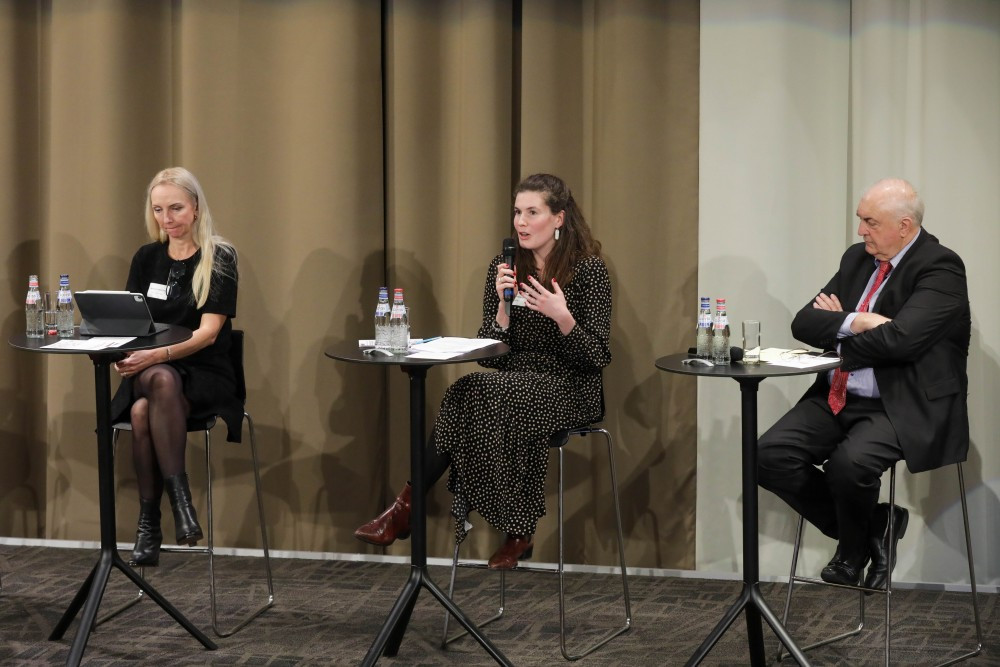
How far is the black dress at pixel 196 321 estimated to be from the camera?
3.81m

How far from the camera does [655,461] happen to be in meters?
4.38

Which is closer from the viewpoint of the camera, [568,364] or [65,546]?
[568,364]

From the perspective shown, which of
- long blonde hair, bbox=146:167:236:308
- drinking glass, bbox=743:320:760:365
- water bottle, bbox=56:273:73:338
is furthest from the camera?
long blonde hair, bbox=146:167:236:308

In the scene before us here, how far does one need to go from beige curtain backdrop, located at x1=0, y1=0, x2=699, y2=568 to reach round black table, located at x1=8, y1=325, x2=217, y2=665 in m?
1.02

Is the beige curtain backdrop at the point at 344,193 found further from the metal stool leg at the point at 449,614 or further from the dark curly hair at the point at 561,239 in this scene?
the metal stool leg at the point at 449,614

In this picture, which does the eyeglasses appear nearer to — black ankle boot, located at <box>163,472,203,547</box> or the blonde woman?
the blonde woman

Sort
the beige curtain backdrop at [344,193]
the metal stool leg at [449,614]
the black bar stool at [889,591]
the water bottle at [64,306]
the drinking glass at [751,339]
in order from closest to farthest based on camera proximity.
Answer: the drinking glass at [751,339]
the black bar stool at [889,591]
the metal stool leg at [449,614]
the water bottle at [64,306]
the beige curtain backdrop at [344,193]

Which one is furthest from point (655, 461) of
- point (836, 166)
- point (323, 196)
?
point (323, 196)

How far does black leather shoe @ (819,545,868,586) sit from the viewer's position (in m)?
3.44

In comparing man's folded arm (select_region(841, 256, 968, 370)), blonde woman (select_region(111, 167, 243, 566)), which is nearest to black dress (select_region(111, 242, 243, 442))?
blonde woman (select_region(111, 167, 243, 566))

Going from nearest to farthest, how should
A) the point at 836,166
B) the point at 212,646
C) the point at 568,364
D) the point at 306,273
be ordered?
the point at 212,646, the point at 568,364, the point at 836,166, the point at 306,273

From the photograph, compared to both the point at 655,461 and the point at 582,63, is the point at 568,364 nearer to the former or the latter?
the point at 655,461

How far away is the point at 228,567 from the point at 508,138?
197cm

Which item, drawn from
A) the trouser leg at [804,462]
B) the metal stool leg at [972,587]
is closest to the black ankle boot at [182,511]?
the trouser leg at [804,462]
